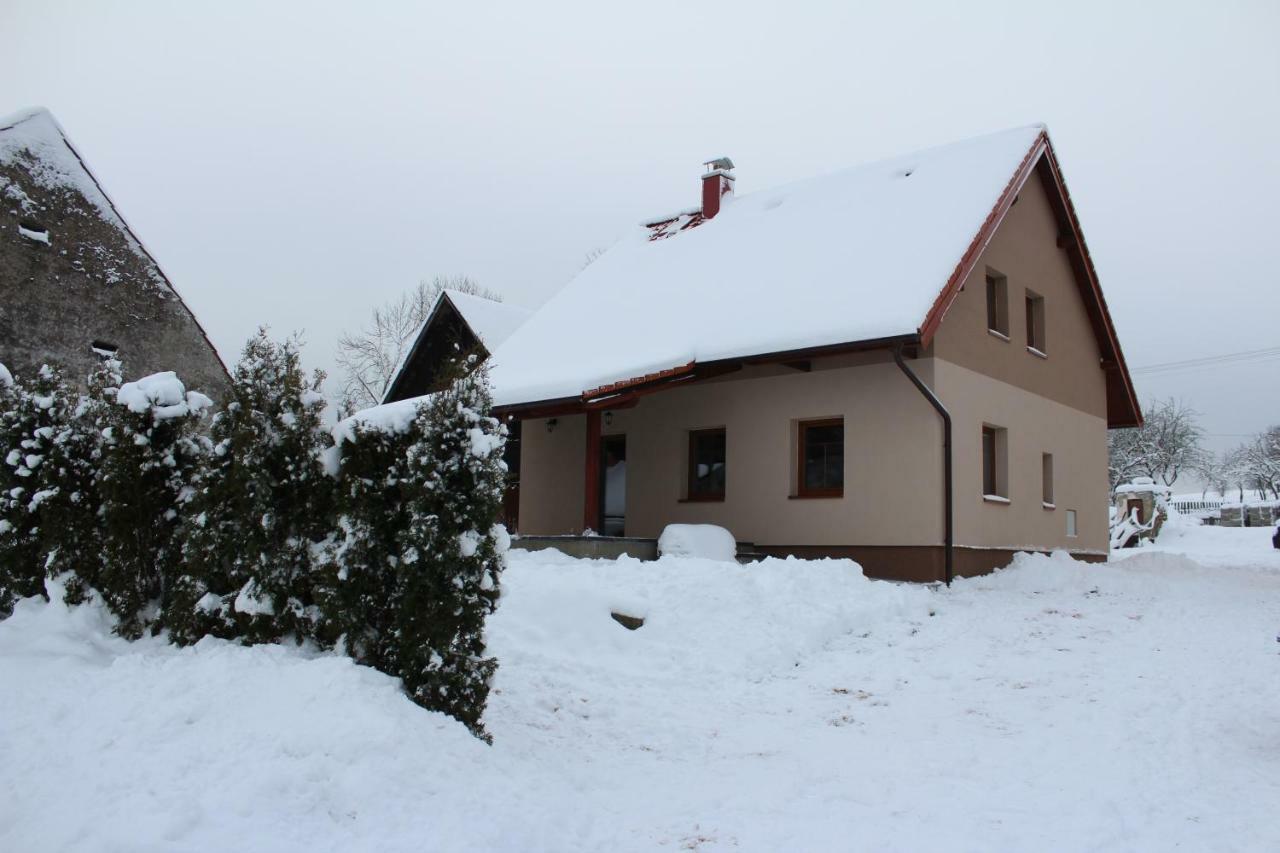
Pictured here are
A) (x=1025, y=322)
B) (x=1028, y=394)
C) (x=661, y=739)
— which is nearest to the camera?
(x=661, y=739)

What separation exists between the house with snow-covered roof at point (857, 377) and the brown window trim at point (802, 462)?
1.3 inches

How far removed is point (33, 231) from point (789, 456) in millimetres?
13341

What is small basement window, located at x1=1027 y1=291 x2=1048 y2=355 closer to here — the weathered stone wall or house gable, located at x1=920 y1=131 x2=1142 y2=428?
house gable, located at x1=920 y1=131 x2=1142 y2=428

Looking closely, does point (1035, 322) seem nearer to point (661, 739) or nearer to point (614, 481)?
point (614, 481)

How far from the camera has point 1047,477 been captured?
1764cm

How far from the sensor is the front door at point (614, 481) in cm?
1803

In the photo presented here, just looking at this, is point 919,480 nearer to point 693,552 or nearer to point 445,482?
point 693,552

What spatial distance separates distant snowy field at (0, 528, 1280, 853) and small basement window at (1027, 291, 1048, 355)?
837cm

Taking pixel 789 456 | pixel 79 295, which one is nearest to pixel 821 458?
pixel 789 456

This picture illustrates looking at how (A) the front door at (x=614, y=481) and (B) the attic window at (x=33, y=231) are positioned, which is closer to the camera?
(B) the attic window at (x=33, y=231)

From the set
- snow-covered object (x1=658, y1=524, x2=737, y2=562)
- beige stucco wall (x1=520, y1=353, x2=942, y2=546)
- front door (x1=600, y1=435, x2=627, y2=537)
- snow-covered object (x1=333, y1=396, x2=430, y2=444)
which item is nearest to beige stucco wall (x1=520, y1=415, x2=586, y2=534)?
beige stucco wall (x1=520, y1=353, x2=942, y2=546)


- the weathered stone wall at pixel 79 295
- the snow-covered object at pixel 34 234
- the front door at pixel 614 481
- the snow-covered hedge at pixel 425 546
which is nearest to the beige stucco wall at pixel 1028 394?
the front door at pixel 614 481

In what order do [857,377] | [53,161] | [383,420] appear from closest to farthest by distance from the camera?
1. [383,420]
2. [857,377]
3. [53,161]

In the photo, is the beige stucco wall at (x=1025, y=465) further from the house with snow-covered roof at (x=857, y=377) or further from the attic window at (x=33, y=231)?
the attic window at (x=33, y=231)
